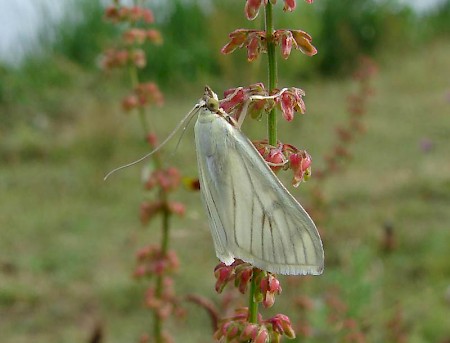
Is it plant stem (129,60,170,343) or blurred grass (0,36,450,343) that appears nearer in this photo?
plant stem (129,60,170,343)

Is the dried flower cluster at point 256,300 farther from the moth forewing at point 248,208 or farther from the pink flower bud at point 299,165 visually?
the pink flower bud at point 299,165

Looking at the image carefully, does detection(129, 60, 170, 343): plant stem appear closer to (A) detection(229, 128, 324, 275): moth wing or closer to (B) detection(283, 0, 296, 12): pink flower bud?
(A) detection(229, 128, 324, 275): moth wing

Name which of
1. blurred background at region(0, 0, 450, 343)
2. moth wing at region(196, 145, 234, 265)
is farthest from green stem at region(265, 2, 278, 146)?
blurred background at region(0, 0, 450, 343)

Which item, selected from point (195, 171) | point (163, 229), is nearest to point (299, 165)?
point (163, 229)

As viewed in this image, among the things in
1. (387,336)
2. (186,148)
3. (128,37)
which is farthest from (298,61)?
(128,37)

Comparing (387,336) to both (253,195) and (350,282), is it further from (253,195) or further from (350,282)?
(253,195)

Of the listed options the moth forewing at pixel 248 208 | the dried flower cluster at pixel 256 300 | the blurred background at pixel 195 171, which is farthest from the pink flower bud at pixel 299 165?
the blurred background at pixel 195 171

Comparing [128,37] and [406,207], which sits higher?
[128,37]
